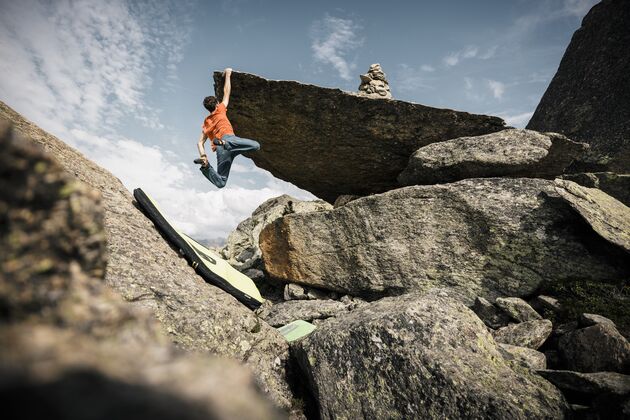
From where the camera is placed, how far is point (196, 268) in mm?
7996

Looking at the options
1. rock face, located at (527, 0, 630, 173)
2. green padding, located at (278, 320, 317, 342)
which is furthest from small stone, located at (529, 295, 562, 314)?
rock face, located at (527, 0, 630, 173)

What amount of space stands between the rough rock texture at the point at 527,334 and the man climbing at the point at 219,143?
10.2 metres

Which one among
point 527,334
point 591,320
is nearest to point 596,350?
point 591,320

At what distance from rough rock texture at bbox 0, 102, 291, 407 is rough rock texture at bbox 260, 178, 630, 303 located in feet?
20.3

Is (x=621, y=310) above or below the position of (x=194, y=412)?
above

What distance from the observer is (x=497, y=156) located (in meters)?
12.4

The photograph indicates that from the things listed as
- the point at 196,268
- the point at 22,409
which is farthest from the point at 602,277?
the point at 22,409

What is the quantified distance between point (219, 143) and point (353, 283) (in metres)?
7.81

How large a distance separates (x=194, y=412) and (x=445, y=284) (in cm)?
1182

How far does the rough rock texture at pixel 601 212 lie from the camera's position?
30.5 ft

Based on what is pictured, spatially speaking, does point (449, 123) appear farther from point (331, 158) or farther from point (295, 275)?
point (295, 275)

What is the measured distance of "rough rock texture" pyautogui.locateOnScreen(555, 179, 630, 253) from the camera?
9.30m

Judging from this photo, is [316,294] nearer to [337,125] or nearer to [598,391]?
[337,125]

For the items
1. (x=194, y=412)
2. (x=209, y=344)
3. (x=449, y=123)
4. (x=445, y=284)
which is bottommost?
(x=209, y=344)
